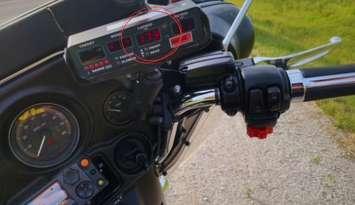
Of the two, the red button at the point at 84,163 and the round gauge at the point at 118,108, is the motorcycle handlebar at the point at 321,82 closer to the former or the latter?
the round gauge at the point at 118,108

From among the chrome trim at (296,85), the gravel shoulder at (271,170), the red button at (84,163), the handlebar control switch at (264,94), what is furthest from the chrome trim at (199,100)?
the gravel shoulder at (271,170)

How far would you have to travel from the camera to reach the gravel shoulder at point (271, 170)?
3.90m

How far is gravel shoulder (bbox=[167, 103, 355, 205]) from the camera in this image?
3.90m

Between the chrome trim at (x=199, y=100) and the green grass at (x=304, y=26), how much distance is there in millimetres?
3924

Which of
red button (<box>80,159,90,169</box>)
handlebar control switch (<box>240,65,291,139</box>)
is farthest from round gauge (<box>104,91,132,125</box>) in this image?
handlebar control switch (<box>240,65,291,139</box>)

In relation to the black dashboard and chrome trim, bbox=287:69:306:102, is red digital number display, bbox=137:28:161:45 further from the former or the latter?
chrome trim, bbox=287:69:306:102

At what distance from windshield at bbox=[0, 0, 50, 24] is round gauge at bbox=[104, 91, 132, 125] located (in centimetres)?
42

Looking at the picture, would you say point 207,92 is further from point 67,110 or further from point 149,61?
point 67,110

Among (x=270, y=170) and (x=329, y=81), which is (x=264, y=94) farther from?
(x=270, y=170)

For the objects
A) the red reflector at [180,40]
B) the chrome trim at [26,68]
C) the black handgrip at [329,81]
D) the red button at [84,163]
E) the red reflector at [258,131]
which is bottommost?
the red reflector at [258,131]

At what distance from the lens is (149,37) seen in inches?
51.7

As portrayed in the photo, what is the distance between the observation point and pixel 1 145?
1.44 m

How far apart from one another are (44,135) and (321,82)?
2.44 ft

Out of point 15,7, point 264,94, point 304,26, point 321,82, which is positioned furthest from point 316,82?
point 304,26
